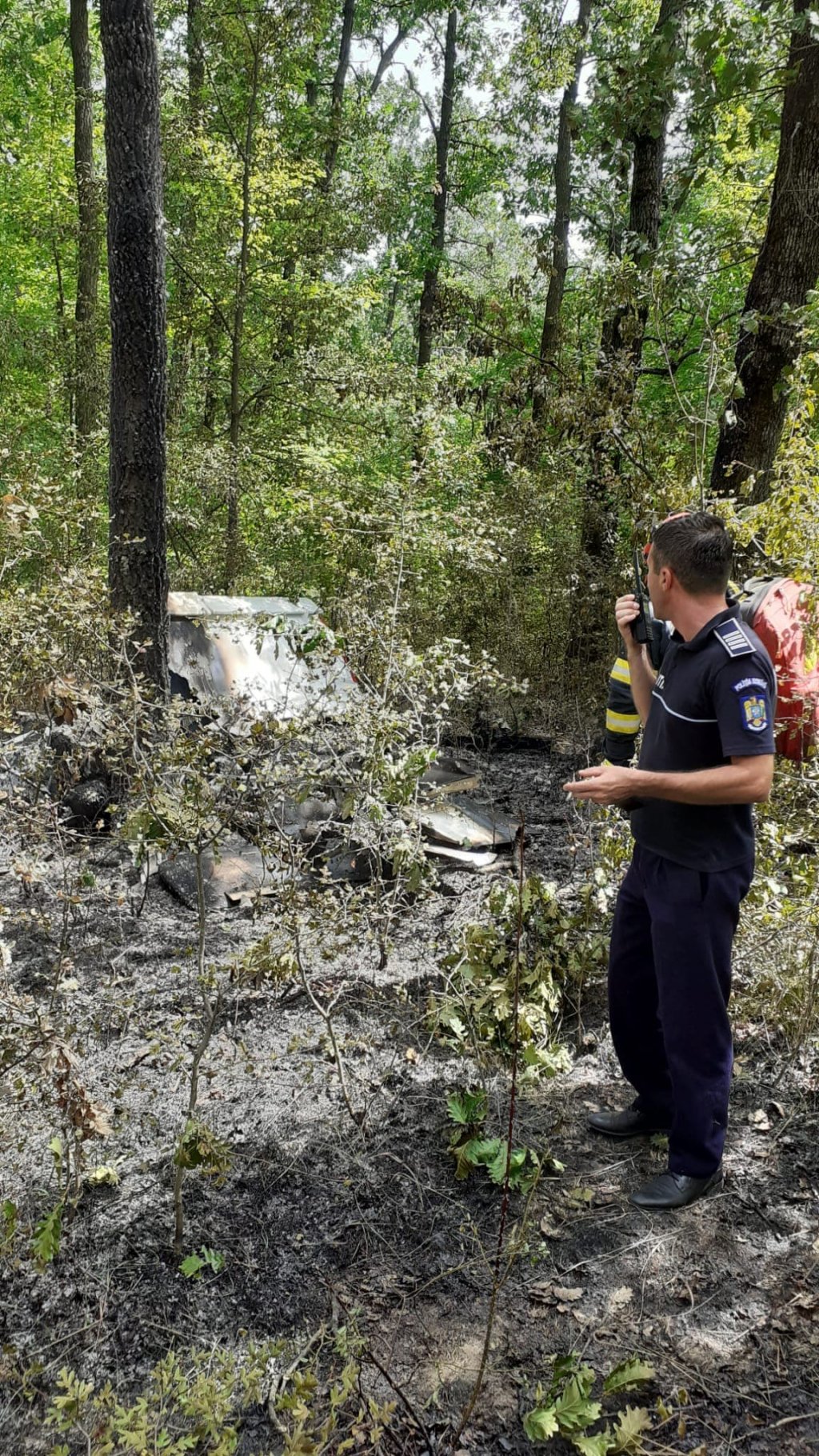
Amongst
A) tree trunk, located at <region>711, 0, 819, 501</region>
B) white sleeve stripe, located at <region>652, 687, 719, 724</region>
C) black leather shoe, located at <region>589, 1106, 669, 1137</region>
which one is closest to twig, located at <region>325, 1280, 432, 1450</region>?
black leather shoe, located at <region>589, 1106, 669, 1137</region>

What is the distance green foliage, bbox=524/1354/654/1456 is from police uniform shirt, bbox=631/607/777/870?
4.03ft

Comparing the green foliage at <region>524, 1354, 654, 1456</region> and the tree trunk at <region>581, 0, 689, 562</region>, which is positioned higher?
the tree trunk at <region>581, 0, 689, 562</region>

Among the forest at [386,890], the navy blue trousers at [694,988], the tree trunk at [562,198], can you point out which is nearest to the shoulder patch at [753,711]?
the navy blue trousers at [694,988]

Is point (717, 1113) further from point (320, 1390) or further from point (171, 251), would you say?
point (171, 251)

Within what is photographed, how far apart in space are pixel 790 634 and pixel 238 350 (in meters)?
8.64

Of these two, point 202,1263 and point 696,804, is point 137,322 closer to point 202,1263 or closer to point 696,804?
point 696,804

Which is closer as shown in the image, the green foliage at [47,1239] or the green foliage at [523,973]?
the green foliage at [47,1239]

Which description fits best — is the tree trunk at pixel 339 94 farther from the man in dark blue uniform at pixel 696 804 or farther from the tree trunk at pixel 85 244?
the man in dark blue uniform at pixel 696 804

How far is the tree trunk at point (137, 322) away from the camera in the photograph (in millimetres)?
5754

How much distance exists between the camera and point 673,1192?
2721 mm

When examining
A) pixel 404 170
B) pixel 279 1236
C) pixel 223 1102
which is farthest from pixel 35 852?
pixel 404 170

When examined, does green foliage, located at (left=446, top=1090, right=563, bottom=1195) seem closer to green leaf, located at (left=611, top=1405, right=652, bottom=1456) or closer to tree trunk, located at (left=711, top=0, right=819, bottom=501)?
green leaf, located at (left=611, top=1405, right=652, bottom=1456)

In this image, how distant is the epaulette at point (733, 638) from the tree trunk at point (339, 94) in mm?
11847

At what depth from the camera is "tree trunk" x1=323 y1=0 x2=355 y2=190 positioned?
1246 cm
